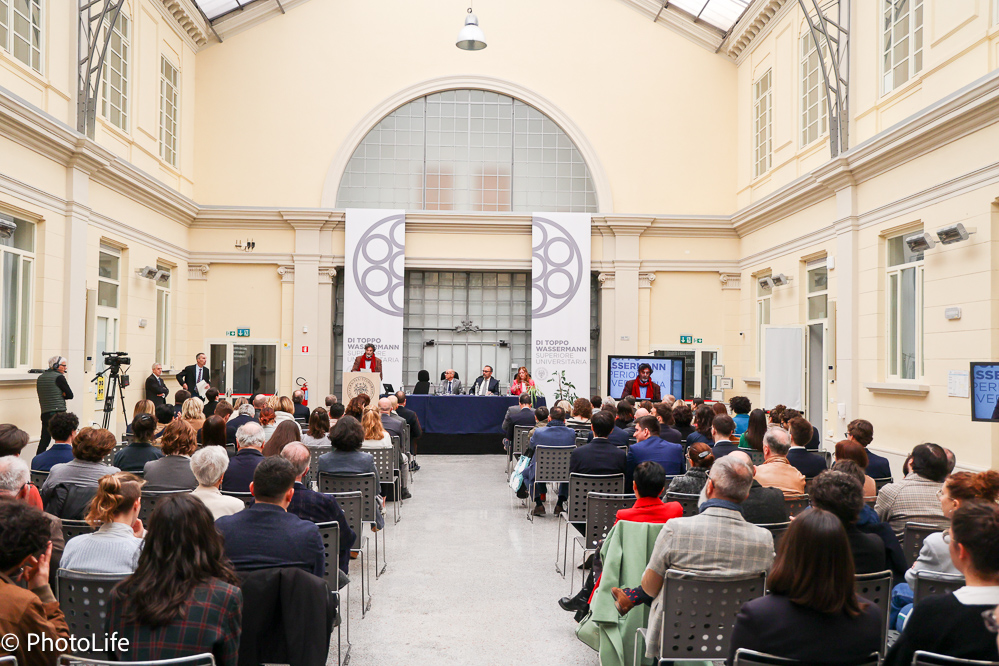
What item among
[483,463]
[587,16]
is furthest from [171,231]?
[587,16]

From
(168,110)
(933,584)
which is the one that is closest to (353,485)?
(933,584)

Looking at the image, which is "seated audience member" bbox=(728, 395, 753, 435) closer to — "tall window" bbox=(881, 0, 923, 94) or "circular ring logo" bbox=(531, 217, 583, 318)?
"tall window" bbox=(881, 0, 923, 94)

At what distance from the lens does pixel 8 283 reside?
29.5 ft

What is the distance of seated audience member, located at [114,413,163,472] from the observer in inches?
200

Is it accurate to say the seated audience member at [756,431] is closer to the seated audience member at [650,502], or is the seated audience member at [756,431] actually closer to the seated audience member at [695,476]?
the seated audience member at [695,476]

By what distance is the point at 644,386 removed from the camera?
38.8 feet

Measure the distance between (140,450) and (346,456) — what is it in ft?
4.55

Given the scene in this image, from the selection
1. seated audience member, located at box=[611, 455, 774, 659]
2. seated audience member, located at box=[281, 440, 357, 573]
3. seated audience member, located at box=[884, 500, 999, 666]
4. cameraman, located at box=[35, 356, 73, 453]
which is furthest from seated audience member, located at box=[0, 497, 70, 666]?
cameraman, located at box=[35, 356, 73, 453]

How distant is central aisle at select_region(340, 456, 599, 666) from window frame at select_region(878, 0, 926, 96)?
7002mm

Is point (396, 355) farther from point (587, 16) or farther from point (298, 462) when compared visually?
point (298, 462)

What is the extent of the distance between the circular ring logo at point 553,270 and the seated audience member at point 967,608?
504 inches

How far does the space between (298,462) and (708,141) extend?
1340cm

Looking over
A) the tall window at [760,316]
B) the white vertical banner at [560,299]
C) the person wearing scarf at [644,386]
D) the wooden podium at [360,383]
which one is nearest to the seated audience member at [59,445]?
the wooden podium at [360,383]

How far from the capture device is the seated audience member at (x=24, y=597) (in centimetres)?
211
